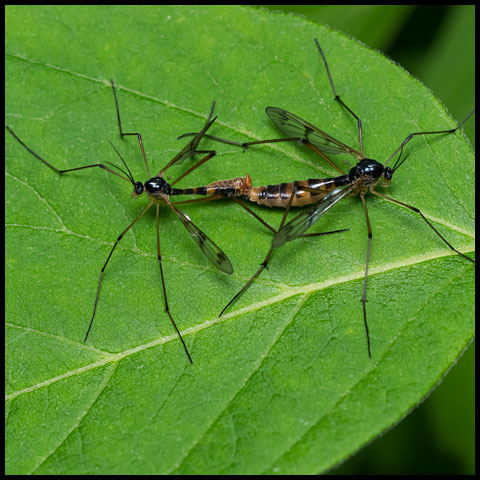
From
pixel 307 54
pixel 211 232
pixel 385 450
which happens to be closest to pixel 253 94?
pixel 307 54

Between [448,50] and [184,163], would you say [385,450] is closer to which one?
[184,163]

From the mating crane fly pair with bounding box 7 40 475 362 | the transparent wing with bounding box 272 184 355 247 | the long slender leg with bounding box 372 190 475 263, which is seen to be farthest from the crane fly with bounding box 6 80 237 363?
the long slender leg with bounding box 372 190 475 263

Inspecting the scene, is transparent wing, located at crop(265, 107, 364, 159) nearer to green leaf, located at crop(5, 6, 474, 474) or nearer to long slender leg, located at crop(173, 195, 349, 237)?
green leaf, located at crop(5, 6, 474, 474)

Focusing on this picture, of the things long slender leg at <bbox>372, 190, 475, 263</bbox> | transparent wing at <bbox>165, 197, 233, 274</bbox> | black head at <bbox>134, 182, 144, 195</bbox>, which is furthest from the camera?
black head at <bbox>134, 182, 144, 195</bbox>

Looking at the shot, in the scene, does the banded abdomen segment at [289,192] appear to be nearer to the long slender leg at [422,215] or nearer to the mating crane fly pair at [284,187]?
the mating crane fly pair at [284,187]

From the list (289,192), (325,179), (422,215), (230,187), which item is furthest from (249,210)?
(422,215)

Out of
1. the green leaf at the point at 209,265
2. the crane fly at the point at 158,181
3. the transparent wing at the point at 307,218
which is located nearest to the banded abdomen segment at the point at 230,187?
the green leaf at the point at 209,265
